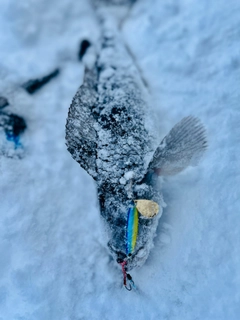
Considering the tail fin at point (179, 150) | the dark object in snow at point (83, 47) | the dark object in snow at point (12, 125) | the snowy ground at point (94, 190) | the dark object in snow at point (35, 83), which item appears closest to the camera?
the snowy ground at point (94, 190)

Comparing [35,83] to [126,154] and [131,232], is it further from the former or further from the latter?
[131,232]

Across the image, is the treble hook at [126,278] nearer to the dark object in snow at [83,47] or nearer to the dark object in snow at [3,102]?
the dark object in snow at [3,102]

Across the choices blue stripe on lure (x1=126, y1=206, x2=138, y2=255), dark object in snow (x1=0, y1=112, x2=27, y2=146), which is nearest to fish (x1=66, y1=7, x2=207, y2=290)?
blue stripe on lure (x1=126, y1=206, x2=138, y2=255)

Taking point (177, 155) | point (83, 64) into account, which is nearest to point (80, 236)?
point (177, 155)

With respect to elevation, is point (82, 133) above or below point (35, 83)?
below

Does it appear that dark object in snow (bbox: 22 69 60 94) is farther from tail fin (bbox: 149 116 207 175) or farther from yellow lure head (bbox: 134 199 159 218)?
yellow lure head (bbox: 134 199 159 218)

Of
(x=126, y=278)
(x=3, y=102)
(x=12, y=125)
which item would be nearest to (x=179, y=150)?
(x=126, y=278)

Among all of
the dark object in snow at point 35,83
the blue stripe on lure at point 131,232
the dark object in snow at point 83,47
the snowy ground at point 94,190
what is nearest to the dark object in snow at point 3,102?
the snowy ground at point 94,190
